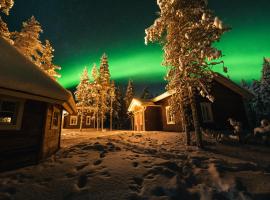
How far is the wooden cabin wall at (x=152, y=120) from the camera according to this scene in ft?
70.3

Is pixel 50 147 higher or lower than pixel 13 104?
lower

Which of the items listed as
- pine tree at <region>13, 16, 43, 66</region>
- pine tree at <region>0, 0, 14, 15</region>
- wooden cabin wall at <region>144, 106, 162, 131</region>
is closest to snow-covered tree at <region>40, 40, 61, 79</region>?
pine tree at <region>13, 16, 43, 66</region>

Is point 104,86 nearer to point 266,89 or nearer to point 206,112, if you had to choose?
point 206,112

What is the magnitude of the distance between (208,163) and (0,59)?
27.4 feet

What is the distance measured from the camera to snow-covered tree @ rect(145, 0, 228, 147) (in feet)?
28.6

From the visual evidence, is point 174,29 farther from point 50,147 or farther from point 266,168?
point 50,147

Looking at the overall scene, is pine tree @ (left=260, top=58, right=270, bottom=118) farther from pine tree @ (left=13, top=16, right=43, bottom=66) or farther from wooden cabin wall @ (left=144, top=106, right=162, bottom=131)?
pine tree @ (left=13, top=16, right=43, bottom=66)

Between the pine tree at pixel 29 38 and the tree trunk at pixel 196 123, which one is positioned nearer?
the tree trunk at pixel 196 123

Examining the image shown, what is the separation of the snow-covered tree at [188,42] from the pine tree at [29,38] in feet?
44.5

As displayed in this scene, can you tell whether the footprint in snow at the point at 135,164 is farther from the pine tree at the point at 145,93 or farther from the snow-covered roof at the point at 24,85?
the pine tree at the point at 145,93

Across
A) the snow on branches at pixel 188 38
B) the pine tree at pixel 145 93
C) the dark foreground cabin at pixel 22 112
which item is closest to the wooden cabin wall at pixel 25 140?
the dark foreground cabin at pixel 22 112

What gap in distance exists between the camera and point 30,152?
6262mm

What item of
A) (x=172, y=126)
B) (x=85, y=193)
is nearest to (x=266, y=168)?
(x=85, y=193)

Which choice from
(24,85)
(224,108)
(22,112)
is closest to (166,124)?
(224,108)
